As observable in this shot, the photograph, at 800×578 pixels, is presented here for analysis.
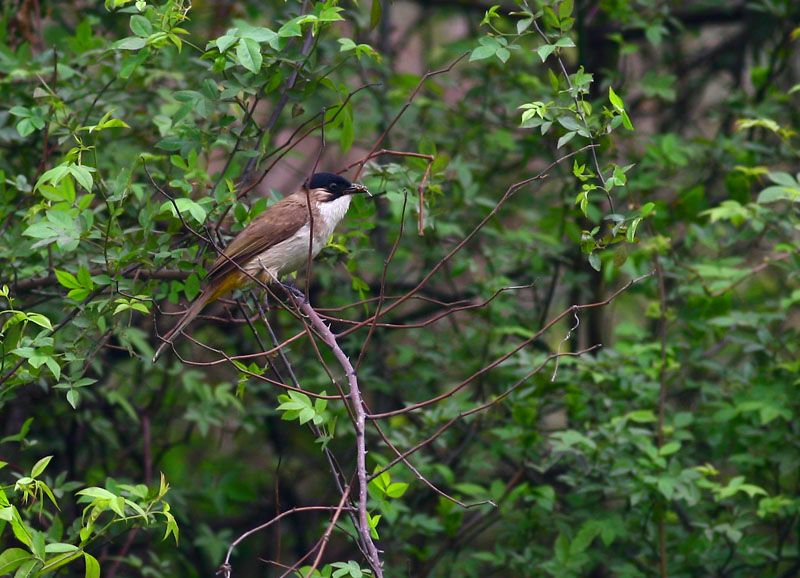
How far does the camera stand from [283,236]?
179 inches

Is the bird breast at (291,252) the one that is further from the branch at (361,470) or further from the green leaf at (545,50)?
the green leaf at (545,50)

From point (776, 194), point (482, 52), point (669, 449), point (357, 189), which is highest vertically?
point (482, 52)

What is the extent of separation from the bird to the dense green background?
0.49 ft

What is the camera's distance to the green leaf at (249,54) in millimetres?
3064

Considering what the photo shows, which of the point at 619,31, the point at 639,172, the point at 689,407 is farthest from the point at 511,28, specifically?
the point at 689,407

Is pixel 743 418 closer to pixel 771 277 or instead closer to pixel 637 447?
pixel 637 447

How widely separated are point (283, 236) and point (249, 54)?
5.05 ft

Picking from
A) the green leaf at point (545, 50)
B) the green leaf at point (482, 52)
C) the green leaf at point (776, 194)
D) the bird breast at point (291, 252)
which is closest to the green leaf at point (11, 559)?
the bird breast at point (291, 252)

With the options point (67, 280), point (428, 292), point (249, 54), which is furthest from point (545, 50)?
point (428, 292)

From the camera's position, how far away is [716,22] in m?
6.68

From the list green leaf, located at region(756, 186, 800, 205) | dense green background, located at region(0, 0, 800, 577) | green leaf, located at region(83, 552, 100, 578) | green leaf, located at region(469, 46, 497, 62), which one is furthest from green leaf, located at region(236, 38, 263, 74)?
green leaf, located at region(756, 186, 800, 205)

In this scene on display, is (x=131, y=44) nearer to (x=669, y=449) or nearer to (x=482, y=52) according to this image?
(x=482, y=52)

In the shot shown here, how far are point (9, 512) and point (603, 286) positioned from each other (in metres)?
4.20

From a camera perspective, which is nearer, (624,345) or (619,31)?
(624,345)
